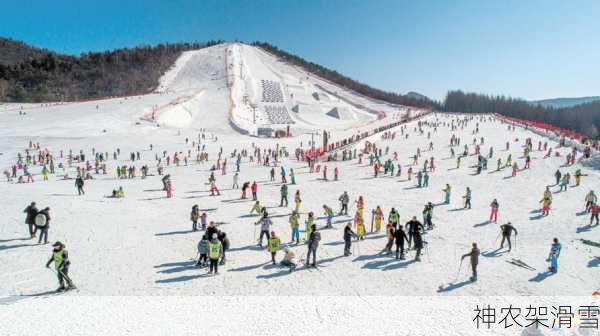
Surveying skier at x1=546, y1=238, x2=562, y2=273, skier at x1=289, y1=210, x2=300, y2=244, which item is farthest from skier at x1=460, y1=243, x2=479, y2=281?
skier at x1=289, y1=210, x2=300, y2=244

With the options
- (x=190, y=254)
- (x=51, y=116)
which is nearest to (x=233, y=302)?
(x=190, y=254)

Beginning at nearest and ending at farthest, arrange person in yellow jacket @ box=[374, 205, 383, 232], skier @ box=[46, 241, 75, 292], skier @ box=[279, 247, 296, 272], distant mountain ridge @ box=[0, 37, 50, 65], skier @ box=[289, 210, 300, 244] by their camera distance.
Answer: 1. skier @ box=[46, 241, 75, 292]
2. skier @ box=[279, 247, 296, 272]
3. skier @ box=[289, 210, 300, 244]
4. person in yellow jacket @ box=[374, 205, 383, 232]
5. distant mountain ridge @ box=[0, 37, 50, 65]

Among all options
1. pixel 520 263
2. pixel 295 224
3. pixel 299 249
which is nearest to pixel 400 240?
pixel 299 249

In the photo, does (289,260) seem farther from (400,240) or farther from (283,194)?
(283,194)

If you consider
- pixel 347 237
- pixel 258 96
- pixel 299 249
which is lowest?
pixel 299 249

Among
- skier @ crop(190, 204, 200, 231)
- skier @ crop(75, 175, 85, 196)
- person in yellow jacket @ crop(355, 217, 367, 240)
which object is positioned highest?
skier @ crop(75, 175, 85, 196)

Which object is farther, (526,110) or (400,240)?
(526,110)

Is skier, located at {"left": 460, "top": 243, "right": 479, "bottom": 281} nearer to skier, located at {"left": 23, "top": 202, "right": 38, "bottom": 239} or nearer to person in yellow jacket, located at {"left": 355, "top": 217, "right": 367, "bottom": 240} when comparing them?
person in yellow jacket, located at {"left": 355, "top": 217, "right": 367, "bottom": 240}

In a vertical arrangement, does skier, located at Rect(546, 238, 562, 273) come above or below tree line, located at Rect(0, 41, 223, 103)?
below

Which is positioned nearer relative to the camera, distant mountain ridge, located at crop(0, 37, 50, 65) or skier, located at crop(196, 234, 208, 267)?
skier, located at crop(196, 234, 208, 267)
